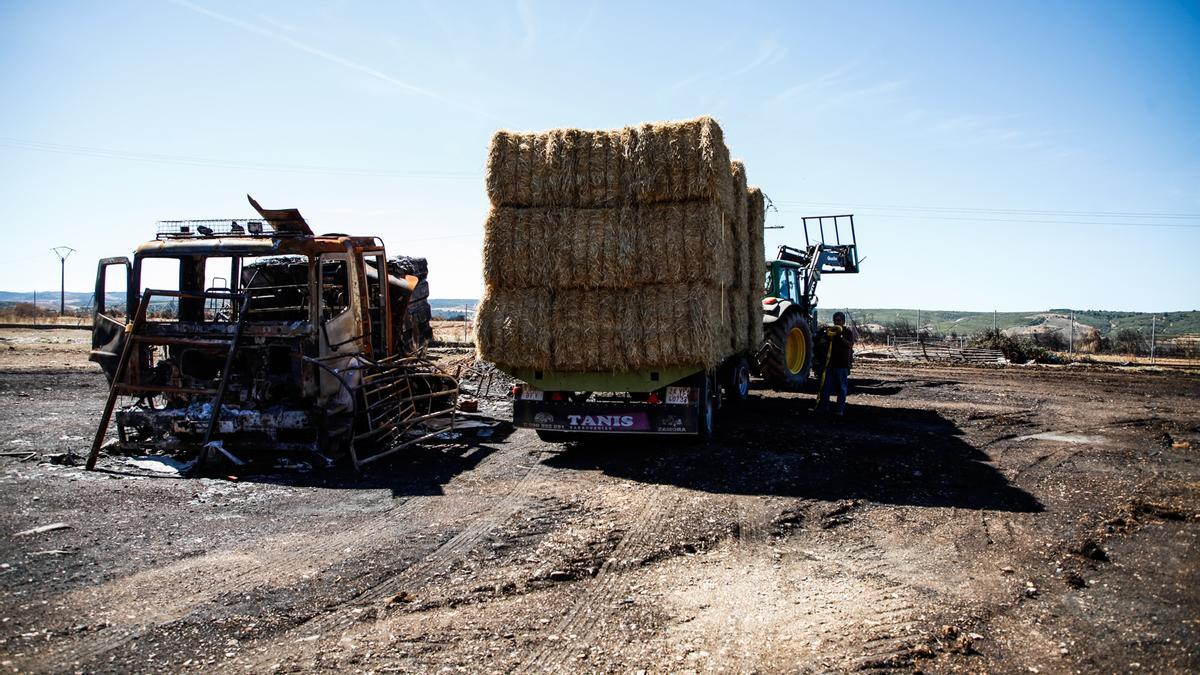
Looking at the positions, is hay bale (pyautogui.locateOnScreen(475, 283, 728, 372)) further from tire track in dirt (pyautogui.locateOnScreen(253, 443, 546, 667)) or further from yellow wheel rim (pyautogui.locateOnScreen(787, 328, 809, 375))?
yellow wheel rim (pyautogui.locateOnScreen(787, 328, 809, 375))

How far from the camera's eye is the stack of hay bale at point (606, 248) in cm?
888

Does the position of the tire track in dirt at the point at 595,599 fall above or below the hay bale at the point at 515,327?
below

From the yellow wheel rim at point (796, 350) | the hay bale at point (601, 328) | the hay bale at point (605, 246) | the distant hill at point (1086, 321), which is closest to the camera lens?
the hay bale at point (601, 328)

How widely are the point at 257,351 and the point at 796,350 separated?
10321 mm

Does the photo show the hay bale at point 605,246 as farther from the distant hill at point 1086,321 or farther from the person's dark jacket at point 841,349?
the distant hill at point 1086,321

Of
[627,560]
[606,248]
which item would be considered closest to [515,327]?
Result: [606,248]

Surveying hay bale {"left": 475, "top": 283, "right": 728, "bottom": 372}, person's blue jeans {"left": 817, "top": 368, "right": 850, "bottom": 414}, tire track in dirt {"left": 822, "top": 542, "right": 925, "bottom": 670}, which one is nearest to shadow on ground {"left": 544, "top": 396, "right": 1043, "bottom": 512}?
person's blue jeans {"left": 817, "top": 368, "right": 850, "bottom": 414}

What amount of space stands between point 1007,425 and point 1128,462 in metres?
2.76

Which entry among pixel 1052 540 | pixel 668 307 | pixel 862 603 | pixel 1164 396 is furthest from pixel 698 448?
pixel 1164 396

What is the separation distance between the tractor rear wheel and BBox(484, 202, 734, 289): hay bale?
493cm

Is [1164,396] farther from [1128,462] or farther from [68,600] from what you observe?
[68,600]

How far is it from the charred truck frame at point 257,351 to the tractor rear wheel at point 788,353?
6.52m

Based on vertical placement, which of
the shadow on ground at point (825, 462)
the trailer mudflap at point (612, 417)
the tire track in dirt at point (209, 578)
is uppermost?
the trailer mudflap at point (612, 417)

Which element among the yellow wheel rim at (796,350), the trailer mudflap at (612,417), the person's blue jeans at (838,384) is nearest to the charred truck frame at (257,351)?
the trailer mudflap at (612,417)
